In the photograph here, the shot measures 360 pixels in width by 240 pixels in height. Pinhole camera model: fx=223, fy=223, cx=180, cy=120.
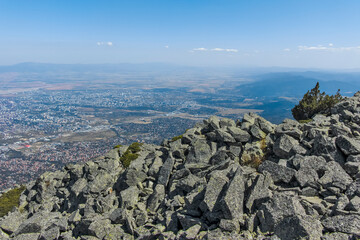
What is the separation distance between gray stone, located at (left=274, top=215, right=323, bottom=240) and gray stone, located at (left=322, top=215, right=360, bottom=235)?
34 cm

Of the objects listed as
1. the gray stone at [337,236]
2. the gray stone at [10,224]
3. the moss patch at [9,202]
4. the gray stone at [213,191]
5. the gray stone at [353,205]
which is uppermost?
the gray stone at [353,205]

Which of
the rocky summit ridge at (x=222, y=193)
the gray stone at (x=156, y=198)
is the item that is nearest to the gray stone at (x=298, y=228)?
the rocky summit ridge at (x=222, y=193)

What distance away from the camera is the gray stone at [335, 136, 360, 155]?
13453mm

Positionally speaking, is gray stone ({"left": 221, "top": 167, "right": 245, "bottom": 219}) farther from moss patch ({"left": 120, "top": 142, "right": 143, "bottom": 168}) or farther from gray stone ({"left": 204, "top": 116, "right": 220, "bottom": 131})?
moss patch ({"left": 120, "top": 142, "right": 143, "bottom": 168})

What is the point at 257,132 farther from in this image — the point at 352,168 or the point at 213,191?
the point at 213,191

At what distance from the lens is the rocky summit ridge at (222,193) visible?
9438 millimetres

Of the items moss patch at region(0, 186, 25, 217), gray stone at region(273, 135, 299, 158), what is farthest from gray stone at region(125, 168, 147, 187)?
moss patch at region(0, 186, 25, 217)

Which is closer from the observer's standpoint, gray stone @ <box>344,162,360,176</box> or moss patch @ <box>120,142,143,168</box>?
gray stone @ <box>344,162,360,176</box>

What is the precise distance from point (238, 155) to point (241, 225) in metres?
8.34

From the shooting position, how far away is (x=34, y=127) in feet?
641

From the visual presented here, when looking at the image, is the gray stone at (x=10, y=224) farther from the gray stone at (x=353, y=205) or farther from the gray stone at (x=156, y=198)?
the gray stone at (x=353, y=205)

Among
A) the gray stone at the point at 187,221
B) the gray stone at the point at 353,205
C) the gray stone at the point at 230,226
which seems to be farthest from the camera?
the gray stone at the point at 187,221

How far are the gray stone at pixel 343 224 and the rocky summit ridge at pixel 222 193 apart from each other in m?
0.03

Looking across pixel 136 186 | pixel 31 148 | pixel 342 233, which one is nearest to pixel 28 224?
pixel 136 186
